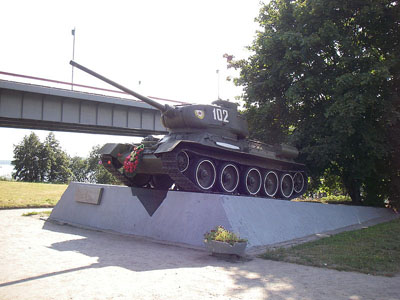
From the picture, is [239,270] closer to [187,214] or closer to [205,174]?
[187,214]

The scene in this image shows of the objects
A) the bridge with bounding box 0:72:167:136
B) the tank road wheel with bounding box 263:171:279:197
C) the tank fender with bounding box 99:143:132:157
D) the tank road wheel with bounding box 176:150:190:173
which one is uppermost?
the bridge with bounding box 0:72:167:136

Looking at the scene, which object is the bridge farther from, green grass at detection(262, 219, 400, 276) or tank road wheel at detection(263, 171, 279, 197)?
green grass at detection(262, 219, 400, 276)

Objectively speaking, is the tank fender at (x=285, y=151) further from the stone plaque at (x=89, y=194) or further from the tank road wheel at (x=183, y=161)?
the stone plaque at (x=89, y=194)

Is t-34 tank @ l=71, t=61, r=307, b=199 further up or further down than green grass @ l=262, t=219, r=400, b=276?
further up

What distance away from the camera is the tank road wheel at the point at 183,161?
11.7 metres

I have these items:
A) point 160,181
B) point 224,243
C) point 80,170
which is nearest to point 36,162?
point 80,170

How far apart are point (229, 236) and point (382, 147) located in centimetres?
1145

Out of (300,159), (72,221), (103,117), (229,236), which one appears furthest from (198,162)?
(103,117)

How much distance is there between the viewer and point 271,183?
1574 centimetres

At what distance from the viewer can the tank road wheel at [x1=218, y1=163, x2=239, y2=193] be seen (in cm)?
1298

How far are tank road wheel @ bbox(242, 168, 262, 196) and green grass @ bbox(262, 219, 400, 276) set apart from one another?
3.51 meters

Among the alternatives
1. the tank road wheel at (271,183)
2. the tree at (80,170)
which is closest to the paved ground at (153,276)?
the tank road wheel at (271,183)

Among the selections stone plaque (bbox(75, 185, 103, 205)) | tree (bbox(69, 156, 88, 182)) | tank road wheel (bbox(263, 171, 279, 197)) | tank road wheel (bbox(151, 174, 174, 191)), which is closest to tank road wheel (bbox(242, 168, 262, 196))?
tank road wheel (bbox(263, 171, 279, 197))

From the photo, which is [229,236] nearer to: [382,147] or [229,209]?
[229,209]
